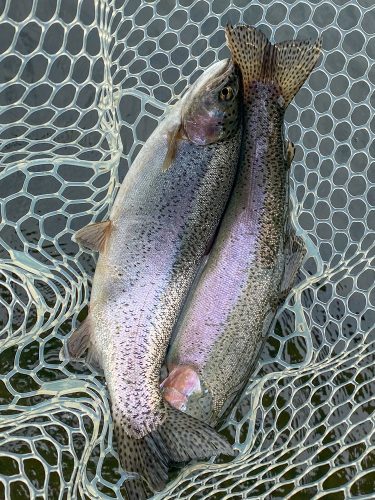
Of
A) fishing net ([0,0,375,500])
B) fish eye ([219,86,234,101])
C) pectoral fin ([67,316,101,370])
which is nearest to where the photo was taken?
fish eye ([219,86,234,101])

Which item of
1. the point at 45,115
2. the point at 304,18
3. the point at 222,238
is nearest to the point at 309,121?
the point at 304,18

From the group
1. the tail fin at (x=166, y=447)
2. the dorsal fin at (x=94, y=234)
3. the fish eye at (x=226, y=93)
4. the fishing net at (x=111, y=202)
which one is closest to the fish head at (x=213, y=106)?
the fish eye at (x=226, y=93)

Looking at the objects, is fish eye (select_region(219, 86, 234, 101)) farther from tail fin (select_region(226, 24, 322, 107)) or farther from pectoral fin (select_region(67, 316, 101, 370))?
pectoral fin (select_region(67, 316, 101, 370))

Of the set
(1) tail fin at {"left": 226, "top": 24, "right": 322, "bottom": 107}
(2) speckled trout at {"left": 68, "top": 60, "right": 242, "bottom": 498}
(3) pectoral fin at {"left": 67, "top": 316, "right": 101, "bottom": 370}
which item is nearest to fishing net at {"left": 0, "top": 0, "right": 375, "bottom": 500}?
(3) pectoral fin at {"left": 67, "top": 316, "right": 101, "bottom": 370}

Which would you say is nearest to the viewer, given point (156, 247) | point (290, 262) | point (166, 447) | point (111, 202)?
point (166, 447)

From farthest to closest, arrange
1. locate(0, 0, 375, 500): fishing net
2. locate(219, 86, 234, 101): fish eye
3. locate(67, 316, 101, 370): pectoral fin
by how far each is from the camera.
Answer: locate(0, 0, 375, 500): fishing net → locate(67, 316, 101, 370): pectoral fin → locate(219, 86, 234, 101): fish eye

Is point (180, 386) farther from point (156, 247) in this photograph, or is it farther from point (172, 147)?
point (172, 147)

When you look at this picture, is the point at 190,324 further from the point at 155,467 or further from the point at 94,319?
the point at 155,467

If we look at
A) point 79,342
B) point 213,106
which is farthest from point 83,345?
point 213,106
